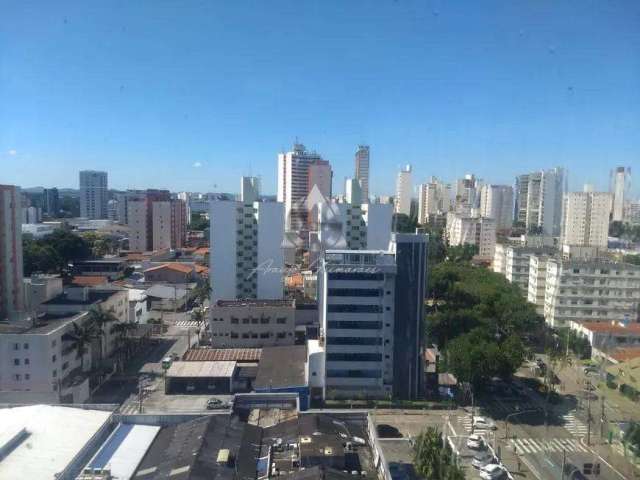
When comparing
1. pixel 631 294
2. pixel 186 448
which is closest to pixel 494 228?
pixel 631 294

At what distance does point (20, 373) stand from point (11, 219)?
511cm

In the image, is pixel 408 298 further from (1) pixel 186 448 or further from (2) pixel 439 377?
(1) pixel 186 448

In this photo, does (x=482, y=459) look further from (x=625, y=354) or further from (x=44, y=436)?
(x=44, y=436)

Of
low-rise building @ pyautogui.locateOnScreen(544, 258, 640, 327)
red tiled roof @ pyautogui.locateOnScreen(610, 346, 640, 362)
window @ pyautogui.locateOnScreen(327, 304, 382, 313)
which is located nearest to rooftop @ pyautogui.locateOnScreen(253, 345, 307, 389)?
window @ pyautogui.locateOnScreen(327, 304, 382, 313)

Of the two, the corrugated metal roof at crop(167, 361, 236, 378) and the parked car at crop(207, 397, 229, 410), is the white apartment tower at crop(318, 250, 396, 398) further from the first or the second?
the parked car at crop(207, 397, 229, 410)

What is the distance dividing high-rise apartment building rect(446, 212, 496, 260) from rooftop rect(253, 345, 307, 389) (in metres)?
15.8

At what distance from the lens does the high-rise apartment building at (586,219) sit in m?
17.9

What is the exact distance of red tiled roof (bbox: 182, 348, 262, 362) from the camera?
9.61m

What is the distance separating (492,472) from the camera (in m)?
6.33

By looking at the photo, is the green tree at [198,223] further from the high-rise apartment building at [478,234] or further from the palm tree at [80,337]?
the palm tree at [80,337]

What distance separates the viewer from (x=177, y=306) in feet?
50.1

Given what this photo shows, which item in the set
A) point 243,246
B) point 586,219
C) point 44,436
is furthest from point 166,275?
point 586,219

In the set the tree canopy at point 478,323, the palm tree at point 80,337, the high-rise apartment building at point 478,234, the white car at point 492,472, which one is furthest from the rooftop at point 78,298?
the high-rise apartment building at point 478,234

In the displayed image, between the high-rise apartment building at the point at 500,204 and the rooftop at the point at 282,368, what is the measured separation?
22195mm
